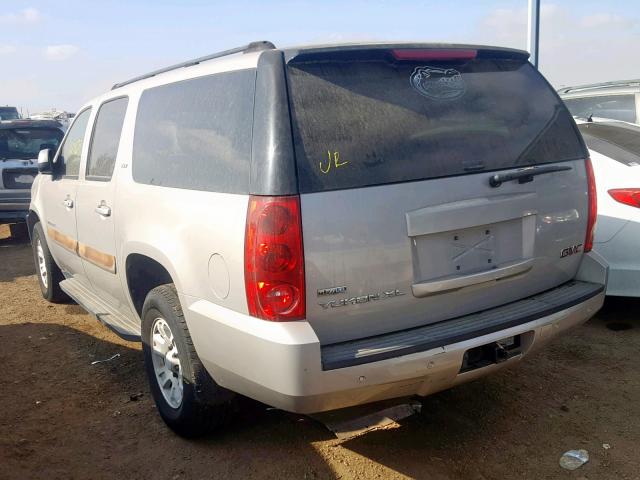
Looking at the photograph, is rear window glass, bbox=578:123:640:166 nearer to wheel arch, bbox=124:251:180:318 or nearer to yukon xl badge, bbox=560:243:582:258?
yukon xl badge, bbox=560:243:582:258

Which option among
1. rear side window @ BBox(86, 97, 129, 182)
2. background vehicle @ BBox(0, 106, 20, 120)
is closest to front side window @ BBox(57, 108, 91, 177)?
rear side window @ BBox(86, 97, 129, 182)

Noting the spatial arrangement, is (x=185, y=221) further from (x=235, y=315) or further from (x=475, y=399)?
(x=475, y=399)

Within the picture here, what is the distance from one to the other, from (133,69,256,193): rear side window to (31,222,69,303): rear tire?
8.75ft

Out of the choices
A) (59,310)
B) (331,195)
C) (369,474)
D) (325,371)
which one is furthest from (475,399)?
(59,310)

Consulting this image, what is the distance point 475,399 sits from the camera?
12.7 feet

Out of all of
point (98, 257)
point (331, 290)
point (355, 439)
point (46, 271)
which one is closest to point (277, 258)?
point (331, 290)

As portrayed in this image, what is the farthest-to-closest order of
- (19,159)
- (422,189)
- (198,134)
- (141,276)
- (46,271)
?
(19,159)
(46,271)
(141,276)
(198,134)
(422,189)

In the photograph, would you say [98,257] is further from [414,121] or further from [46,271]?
[414,121]

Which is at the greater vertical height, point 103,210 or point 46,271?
point 103,210

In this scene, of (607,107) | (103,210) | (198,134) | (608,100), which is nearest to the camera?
(198,134)

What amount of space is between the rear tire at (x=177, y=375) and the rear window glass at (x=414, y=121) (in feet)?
3.78

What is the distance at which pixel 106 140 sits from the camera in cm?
432

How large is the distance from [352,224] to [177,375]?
147cm

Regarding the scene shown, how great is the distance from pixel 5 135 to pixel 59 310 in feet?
17.0
